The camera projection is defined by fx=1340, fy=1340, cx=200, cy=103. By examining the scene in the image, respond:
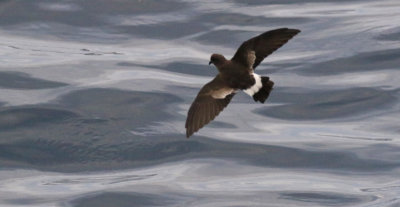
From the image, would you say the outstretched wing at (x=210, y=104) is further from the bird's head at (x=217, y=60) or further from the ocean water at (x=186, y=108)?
the ocean water at (x=186, y=108)

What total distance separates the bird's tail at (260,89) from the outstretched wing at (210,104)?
214 millimetres

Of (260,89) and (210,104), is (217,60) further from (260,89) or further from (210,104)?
(260,89)

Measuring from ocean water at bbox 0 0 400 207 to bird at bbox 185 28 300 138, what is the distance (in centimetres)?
255

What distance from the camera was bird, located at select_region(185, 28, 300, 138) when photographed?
329 inches

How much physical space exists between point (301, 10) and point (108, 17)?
215cm

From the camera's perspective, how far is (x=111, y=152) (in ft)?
39.6

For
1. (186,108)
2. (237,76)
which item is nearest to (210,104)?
(237,76)

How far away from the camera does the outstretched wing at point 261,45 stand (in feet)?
27.6

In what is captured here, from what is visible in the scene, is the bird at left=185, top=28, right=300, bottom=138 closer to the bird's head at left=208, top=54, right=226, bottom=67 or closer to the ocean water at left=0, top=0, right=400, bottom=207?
the bird's head at left=208, top=54, right=226, bottom=67

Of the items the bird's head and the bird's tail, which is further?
the bird's head

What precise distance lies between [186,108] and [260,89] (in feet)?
14.7

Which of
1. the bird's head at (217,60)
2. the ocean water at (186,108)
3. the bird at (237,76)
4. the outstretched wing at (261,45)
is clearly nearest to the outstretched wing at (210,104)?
the bird at (237,76)

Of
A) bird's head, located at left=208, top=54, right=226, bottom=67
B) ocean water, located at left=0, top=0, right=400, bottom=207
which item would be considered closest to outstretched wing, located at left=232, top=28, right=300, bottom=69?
bird's head, located at left=208, top=54, right=226, bottom=67

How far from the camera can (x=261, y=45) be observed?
850 centimetres
